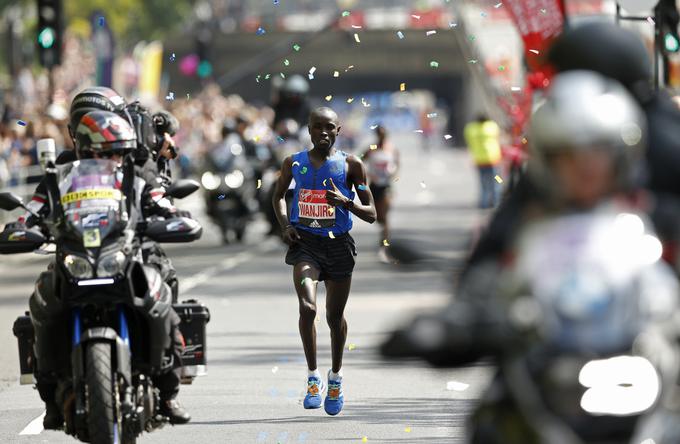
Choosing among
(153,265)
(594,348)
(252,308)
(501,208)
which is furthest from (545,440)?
(252,308)

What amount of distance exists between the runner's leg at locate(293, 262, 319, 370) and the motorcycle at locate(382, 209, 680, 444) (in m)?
5.73

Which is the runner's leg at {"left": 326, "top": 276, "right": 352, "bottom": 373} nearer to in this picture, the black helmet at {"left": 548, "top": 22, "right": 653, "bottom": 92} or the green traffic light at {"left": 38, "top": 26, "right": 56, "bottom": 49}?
the black helmet at {"left": 548, "top": 22, "right": 653, "bottom": 92}

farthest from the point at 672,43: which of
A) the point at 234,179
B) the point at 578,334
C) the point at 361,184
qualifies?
the point at 578,334

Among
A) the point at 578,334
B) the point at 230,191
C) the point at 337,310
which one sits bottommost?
the point at 230,191

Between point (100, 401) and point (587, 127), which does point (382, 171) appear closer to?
point (100, 401)

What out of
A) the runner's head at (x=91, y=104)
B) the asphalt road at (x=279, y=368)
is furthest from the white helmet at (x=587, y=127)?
the runner's head at (x=91, y=104)

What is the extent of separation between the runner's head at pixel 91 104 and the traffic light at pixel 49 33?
17.7 meters

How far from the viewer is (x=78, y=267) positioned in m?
8.14

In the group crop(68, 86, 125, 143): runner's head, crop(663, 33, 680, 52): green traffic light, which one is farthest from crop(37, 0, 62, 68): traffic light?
crop(68, 86, 125, 143): runner's head

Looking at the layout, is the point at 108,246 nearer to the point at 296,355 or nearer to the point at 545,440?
the point at 545,440

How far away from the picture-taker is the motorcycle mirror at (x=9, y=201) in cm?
851

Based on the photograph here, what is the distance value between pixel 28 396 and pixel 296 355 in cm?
250

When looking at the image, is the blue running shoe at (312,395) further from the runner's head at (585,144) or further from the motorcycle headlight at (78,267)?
the runner's head at (585,144)

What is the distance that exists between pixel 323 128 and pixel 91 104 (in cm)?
165
